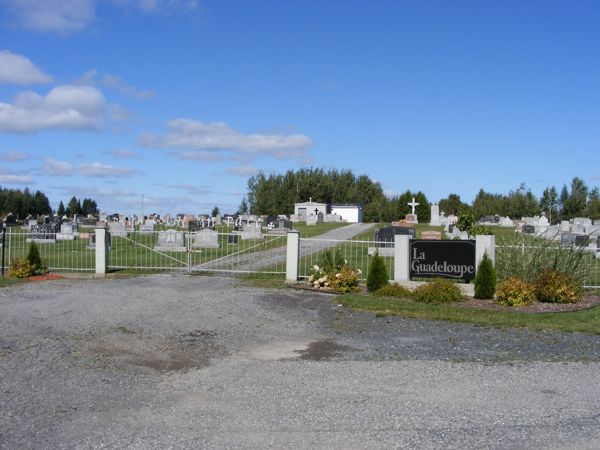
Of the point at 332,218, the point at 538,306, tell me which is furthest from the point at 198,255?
the point at 332,218

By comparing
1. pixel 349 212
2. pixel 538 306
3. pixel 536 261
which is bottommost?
pixel 538 306

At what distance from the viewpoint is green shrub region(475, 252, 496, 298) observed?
47.2 ft

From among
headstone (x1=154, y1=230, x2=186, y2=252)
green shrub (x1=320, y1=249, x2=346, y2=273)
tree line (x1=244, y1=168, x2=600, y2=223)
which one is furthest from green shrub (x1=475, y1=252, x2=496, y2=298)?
tree line (x1=244, y1=168, x2=600, y2=223)

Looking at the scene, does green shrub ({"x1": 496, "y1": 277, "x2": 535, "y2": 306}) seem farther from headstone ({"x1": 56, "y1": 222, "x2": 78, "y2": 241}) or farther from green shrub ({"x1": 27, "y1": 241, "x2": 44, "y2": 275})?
headstone ({"x1": 56, "y1": 222, "x2": 78, "y2": 241})

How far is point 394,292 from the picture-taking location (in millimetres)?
14781

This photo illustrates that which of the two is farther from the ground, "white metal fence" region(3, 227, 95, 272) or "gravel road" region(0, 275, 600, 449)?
"white metal fence" region(3, 227, 95, 272)

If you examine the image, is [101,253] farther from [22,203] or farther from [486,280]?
[22,203]

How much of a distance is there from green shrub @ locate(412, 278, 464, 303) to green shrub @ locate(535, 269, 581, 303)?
182 cm

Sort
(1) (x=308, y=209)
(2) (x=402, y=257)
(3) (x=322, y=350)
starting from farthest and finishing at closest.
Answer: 1. (1) (x=308, y=209)
2. (2) (x=402, y=257)
3. (3) (x=322, y=350)

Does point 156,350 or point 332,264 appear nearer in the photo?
point 156,350

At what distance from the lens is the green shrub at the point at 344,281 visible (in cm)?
1537

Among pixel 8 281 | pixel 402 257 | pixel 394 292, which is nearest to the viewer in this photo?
pixel 394 292

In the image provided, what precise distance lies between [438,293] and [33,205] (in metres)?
76.6

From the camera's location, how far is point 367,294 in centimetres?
1504
